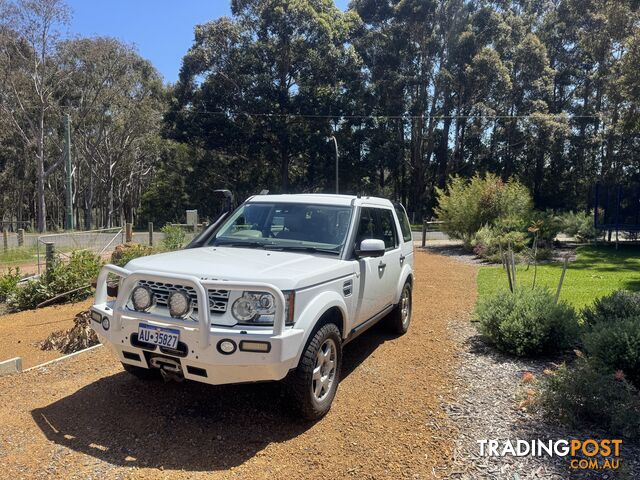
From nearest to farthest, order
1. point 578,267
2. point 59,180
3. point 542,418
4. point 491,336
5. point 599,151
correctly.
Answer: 1. point 542,418
2. point 491,336
3. point 578,267
4. point 599,151
5. point 59,180

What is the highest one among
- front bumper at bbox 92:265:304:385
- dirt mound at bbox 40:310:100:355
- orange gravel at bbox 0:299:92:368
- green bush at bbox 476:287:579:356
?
front bumper at bbox 92:265:304:385

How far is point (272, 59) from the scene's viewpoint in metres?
38.9

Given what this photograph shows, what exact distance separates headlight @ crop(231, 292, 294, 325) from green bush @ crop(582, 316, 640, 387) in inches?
119

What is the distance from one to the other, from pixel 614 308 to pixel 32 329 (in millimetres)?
7661

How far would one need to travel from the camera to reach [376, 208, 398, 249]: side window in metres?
5.79

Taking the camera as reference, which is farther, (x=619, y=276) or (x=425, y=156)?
(x=425, y=156)

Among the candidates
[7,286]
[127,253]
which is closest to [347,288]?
[127,253]

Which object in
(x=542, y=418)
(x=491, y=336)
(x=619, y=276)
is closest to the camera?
(x=542, y=418)

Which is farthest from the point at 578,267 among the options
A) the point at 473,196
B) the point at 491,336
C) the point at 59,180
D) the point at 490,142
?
the point at 59,180

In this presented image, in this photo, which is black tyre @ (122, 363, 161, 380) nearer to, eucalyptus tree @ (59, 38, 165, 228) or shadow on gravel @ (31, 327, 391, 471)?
shadow on gravel @ (31, 327, 391, 471)

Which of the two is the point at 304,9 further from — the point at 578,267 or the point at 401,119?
the point at 578,267

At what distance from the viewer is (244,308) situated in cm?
348

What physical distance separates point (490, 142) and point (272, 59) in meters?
21.1

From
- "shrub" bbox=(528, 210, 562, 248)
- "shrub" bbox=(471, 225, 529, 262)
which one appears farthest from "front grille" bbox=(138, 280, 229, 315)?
"shrub" bbox=(528, 210, 562, 248)
